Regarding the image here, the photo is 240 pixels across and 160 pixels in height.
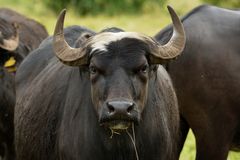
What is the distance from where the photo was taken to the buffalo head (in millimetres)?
6703

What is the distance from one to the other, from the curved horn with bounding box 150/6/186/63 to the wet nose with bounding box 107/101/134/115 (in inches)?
25.4

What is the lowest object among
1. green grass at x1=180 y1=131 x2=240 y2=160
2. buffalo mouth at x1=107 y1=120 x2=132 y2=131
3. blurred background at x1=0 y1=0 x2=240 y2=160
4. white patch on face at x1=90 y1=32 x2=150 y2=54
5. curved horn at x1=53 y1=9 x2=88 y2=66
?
blurred background at x1=0 y1=0 x2=240 y2=160

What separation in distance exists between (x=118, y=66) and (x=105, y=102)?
1.08 ft

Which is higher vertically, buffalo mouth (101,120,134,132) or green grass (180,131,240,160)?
buffalo mouth (101,120,134,132)

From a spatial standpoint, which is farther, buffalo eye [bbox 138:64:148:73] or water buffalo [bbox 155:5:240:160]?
water buffalo [bbox 155:5:240:160]

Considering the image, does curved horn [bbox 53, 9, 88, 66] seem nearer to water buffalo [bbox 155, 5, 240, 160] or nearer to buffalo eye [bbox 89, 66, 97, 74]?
buffalo eye [bbox 89, 66, 97, 74]

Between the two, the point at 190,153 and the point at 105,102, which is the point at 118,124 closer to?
the point at 105,102

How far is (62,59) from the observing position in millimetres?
7203

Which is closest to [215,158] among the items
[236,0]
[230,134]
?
[230,134]

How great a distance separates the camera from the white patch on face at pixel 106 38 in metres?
7.03

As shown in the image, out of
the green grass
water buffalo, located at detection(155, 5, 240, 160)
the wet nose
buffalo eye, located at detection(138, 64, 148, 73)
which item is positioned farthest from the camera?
the green grass

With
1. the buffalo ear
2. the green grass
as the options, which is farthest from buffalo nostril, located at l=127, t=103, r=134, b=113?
the green grass

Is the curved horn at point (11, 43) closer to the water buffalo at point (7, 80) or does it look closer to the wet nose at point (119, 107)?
the water buffalo at point (7, 80)

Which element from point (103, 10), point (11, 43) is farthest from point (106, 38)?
point (103, 10)
